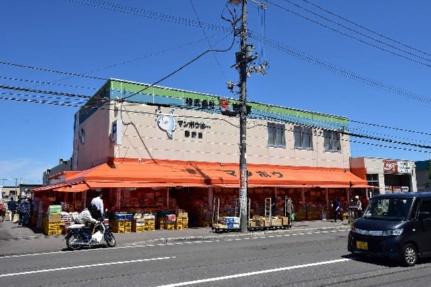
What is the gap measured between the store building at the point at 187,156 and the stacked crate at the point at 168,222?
2.85 ft

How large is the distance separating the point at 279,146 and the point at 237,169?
4.35 meters

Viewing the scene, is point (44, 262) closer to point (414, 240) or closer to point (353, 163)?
point (414, 240)

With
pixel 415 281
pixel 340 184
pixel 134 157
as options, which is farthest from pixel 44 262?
pixel 340 184

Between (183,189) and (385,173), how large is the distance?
17687mm

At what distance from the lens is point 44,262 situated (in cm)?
1158

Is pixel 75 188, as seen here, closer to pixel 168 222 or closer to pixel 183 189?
pixel 168 222

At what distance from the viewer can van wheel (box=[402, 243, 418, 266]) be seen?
32.9 ft

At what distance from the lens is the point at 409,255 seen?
33.2 feet

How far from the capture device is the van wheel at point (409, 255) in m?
10.0

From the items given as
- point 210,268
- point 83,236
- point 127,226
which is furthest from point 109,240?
point 210,268

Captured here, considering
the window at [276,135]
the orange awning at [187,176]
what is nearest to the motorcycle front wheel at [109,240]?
the orange awning at [187,176]

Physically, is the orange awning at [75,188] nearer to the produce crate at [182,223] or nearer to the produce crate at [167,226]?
the produce crate at [167,226]

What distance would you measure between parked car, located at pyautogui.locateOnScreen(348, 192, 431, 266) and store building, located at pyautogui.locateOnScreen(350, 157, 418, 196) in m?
22.0

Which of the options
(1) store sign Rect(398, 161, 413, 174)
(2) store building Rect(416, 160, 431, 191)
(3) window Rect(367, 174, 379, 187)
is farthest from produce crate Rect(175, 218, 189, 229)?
(2) store building Rect(416, 160, 431, 191)
